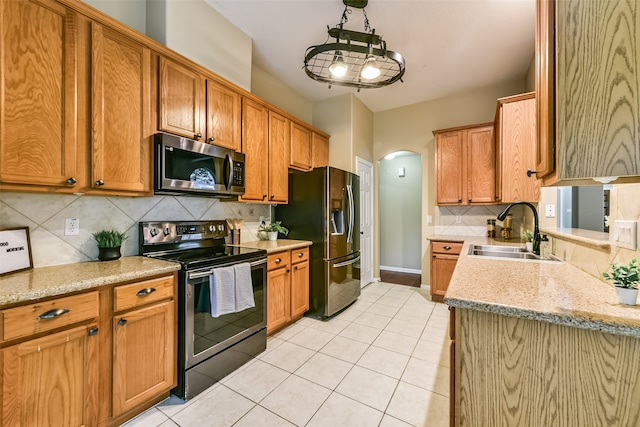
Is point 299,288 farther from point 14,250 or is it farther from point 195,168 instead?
point 14,250

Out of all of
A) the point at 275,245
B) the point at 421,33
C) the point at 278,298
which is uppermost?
the point at 421,33

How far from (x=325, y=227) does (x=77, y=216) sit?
2.13 m

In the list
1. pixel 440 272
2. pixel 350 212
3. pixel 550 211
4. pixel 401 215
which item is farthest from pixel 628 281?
pixel 401 215

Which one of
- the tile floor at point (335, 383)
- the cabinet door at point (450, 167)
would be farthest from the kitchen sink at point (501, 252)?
the cabinet door at point (450, 167)

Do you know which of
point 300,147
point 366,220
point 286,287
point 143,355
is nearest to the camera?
point 143,355

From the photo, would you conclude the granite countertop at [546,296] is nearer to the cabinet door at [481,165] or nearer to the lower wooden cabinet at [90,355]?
the lower wooden cabinet at [90,355]

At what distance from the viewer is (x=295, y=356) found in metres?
2.29

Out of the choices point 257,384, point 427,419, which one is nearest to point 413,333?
point 427,419

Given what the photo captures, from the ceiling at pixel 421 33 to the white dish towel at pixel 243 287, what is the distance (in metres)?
2.33

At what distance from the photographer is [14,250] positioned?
4.85 feet

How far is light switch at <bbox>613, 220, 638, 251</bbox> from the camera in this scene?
3.53 feet

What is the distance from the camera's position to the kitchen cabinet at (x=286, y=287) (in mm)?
2570

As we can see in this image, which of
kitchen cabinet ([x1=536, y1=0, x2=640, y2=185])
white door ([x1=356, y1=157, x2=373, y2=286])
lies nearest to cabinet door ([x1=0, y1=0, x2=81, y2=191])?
kitchen cabinet ([x1=536, y1=0, x2=640, y2=185])

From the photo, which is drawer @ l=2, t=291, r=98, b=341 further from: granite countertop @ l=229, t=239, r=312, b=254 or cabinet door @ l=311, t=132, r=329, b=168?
cabinet door @ l=311, t=132, r=329, b=168
